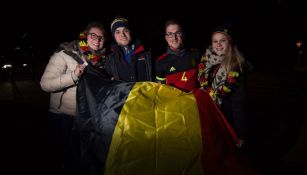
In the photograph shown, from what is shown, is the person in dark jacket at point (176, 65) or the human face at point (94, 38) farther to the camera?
the person in dark jacket at point (176, 65)

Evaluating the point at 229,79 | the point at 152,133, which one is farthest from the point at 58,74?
the point at 229,79

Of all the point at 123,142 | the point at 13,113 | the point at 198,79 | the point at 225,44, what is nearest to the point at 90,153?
the point at 123,142

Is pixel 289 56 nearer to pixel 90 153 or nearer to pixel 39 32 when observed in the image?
pixel 39 32

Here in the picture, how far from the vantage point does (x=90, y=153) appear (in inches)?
93.9

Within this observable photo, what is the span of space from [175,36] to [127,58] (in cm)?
64

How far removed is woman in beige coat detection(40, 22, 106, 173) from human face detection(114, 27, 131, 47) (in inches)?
6.5

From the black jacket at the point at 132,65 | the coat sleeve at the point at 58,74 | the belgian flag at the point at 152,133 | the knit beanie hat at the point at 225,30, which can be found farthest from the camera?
the black jacket at the point at 132,65

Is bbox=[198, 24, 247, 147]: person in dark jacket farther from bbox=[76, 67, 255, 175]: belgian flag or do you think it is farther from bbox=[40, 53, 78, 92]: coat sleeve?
bbox=[40, 53, 78, 92]: coat sleeve

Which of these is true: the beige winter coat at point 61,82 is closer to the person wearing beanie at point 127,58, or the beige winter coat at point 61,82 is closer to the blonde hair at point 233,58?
the person wearing beanie at point 127,58

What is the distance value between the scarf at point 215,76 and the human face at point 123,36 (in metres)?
0.93

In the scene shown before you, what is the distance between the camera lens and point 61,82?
280 centimetres

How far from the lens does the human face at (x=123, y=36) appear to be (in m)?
3.15

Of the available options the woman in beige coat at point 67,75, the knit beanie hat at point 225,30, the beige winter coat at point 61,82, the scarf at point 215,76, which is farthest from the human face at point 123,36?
the knit beanie hat at point 225,30

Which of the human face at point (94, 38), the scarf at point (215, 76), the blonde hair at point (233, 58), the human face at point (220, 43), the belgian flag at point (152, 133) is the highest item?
the human face at point (94, 38)
